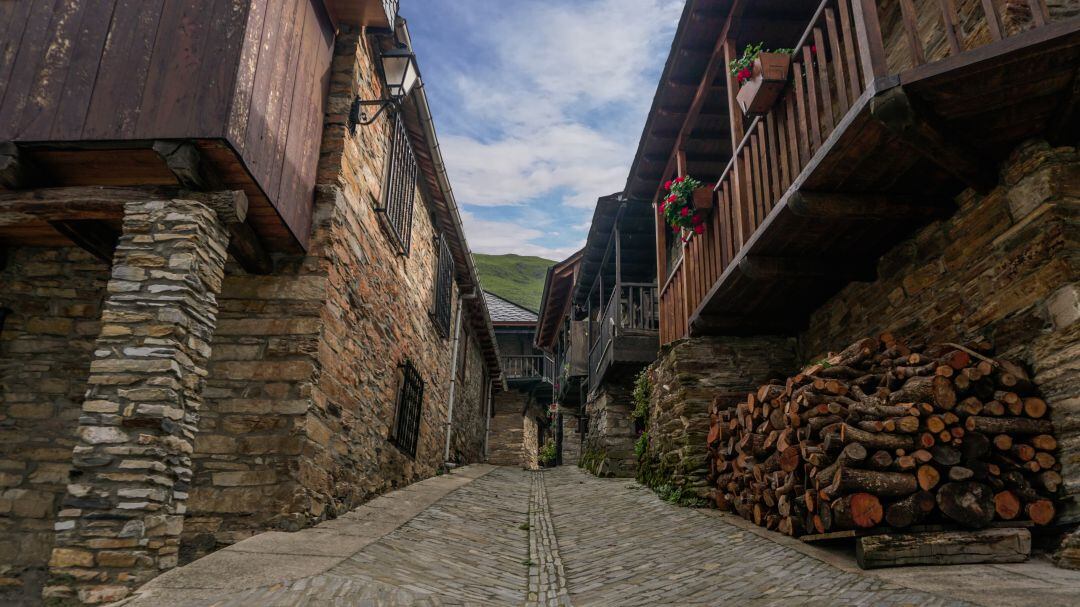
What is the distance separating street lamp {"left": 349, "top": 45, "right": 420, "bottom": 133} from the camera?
6.32 meters

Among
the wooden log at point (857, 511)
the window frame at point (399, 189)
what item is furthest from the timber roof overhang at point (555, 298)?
the wooden log at point (857, 511)

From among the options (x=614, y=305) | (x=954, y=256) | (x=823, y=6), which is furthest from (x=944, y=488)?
(x=614, y=305)

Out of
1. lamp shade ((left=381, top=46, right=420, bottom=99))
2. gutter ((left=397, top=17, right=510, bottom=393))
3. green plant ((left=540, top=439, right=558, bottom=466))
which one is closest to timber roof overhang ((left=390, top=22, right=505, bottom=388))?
gutter ((left=397, top=17, right=510, bottom=393))

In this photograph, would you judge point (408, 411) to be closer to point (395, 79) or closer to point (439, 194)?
point (439, 194)

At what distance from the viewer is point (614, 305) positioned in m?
11.5

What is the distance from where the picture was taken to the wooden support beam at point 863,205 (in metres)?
4.57

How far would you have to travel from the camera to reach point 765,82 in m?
5.22

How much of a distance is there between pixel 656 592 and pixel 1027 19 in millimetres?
4142

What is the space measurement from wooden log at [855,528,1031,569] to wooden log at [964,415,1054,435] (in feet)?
1.82

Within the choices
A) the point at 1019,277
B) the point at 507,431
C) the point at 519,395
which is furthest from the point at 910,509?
the point at 519,395

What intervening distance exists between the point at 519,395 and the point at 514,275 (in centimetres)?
7852

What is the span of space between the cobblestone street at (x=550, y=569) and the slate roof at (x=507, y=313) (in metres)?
16.3

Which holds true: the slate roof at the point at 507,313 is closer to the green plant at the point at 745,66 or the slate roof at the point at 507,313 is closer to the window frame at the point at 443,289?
the window frame at the point at 443,289

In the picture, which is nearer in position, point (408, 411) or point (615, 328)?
point (408, 411)
